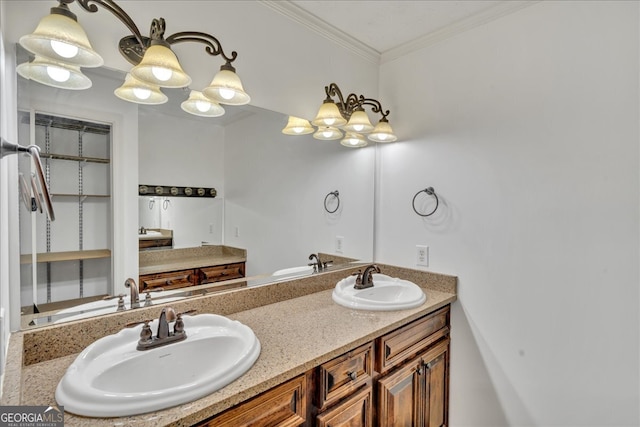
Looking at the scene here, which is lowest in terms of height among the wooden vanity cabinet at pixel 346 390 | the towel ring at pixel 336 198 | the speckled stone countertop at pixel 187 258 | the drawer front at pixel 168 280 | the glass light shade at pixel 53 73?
the wooden vanity cabinet at pixel 346 390

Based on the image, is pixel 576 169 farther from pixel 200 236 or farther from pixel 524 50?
pixel 200 236

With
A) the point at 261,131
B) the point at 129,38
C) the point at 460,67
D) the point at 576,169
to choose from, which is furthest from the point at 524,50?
the point at 129,38

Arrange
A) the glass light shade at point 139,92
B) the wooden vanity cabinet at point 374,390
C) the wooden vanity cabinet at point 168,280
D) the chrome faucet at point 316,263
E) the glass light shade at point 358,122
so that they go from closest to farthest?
the wooden vanity cabinet at point 374,390 → the glass light shade at point 139,92 → the wooden vanity cabinet at point 168,280 → the glass light shade at point 358,122 → the chrome faucet at point 316,263

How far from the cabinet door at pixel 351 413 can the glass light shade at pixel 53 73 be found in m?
1.47

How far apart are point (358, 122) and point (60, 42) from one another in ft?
4.43

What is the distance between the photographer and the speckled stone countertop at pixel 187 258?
134 centimetres

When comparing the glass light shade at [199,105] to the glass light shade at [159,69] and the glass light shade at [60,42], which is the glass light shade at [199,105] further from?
the glass light shade at [60,42]

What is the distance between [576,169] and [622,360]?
33.3 inches

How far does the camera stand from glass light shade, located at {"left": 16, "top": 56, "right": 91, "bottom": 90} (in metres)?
1.03

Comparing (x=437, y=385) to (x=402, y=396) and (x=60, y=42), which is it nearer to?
(x=402, y=396)

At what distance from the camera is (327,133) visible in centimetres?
194

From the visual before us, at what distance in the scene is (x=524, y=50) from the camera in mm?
1584

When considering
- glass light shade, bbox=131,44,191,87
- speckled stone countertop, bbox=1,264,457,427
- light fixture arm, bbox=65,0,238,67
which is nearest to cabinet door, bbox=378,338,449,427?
speckled stone countertop, bbox=1,264,457,427

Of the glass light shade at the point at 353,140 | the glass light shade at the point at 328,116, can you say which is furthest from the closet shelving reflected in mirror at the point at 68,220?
the glass light shade at the point at 353,140
